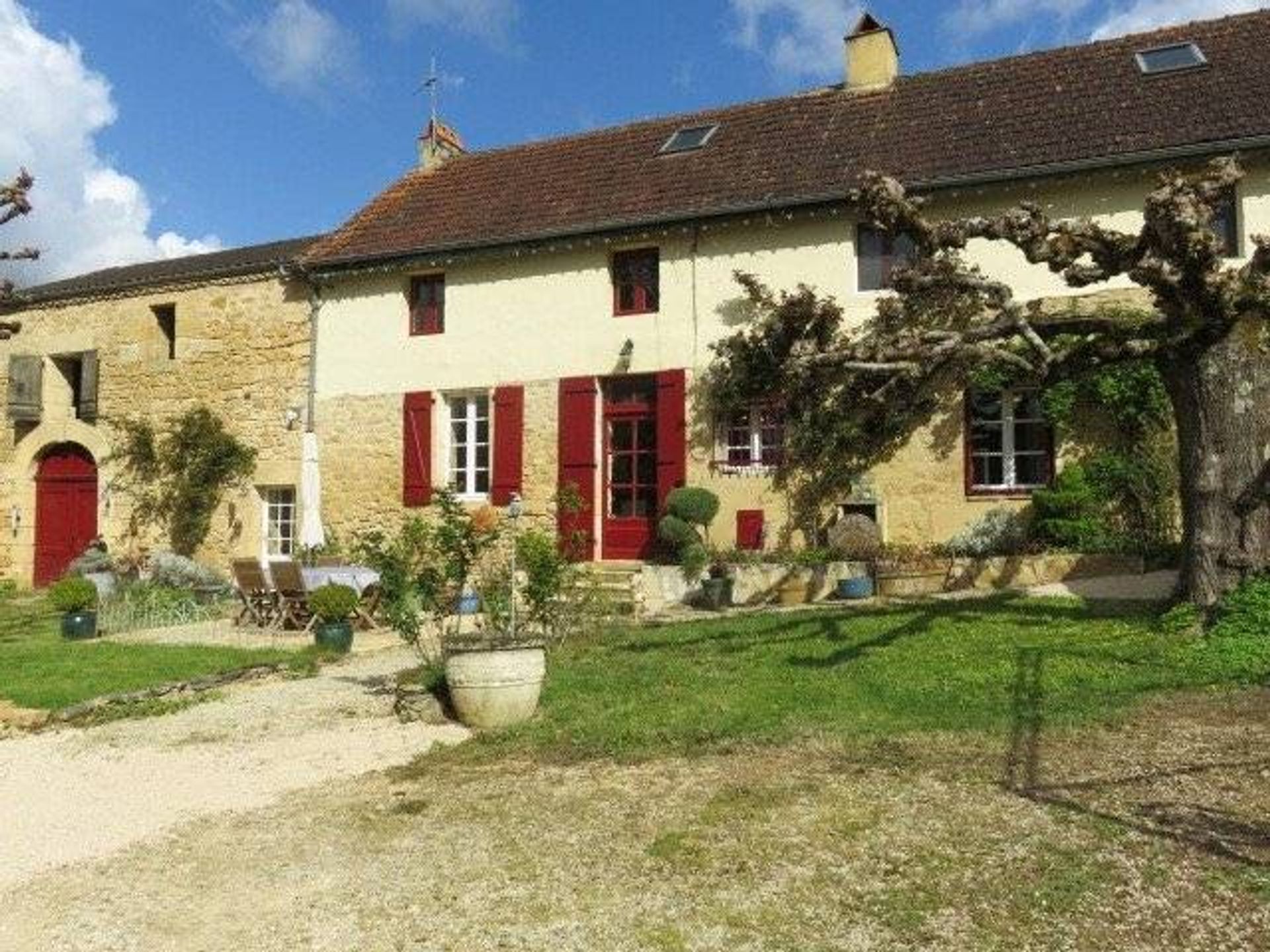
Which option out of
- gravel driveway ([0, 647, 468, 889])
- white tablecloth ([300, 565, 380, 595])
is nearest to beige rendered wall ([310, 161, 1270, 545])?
white tablecloth ([300, 565, 380, 595])

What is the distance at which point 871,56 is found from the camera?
50.0ft

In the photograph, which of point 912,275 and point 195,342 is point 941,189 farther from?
point 195,342

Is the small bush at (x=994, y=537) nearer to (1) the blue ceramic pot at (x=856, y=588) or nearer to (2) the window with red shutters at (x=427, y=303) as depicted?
(1) the blue ceramic pot at (x=856, y=588)

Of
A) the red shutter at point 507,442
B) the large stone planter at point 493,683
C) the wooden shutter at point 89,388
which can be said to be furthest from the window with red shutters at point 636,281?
the wooden shutter at point 89,388

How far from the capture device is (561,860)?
408 centimetres

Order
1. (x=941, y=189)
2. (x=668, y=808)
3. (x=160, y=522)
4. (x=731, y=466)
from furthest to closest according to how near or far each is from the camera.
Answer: (x=160, y=522) < (x=731, y=466) < (x=941, y=189) < (x=668, y=808)

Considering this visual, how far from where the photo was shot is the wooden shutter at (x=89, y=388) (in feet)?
58.0

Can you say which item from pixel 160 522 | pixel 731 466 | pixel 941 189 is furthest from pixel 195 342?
pixel 941 189

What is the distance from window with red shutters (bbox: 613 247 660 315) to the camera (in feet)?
46.5

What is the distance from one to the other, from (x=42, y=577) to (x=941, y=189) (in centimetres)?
1619

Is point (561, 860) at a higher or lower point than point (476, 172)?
lower

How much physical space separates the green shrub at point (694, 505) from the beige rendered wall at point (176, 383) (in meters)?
Result: 6.53

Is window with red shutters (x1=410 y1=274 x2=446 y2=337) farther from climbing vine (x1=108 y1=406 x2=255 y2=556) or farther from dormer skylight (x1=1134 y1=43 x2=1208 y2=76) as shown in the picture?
dormer skylight (x1=1134 y1=43 x2=1208 y2=76)

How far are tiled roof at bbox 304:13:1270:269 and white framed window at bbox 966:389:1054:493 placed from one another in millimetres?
2692
